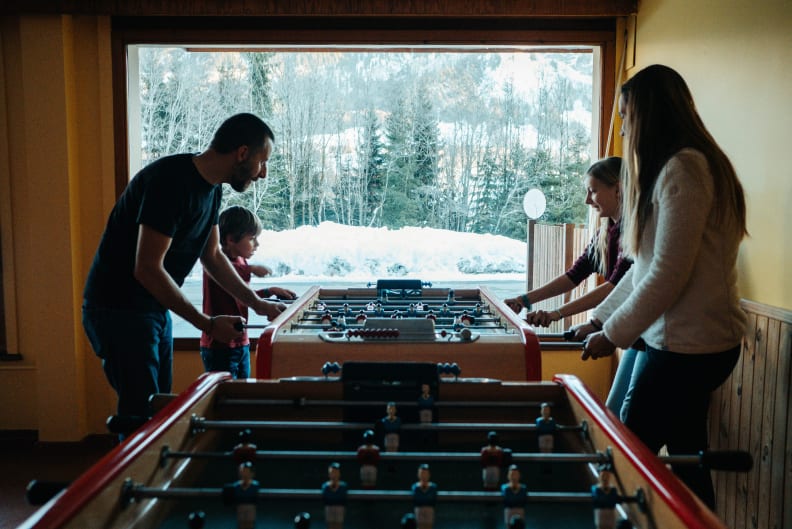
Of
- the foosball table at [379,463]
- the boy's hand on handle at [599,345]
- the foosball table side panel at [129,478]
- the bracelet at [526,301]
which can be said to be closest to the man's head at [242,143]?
the foosball table at [379,463]

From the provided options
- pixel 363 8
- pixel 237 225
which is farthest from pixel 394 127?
pixel 237 225

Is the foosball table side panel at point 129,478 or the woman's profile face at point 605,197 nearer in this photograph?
the foosball table side panel at point 129,478

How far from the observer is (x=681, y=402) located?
1991 mm

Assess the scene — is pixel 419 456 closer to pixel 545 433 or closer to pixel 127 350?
pixel 545 433

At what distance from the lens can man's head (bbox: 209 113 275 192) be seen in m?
2.42

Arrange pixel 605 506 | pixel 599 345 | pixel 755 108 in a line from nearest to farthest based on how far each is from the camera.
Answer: pixel 605 506 → pixel 599 345 → pixel 755 108

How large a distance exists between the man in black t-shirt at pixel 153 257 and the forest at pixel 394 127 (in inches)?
73.2

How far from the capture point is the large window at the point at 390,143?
13.9ft

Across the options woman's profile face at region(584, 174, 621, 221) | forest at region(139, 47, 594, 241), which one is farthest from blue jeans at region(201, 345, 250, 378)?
woman's profile face at region(584, 174, 621, 221)

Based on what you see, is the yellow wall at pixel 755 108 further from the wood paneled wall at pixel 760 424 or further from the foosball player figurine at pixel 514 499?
the foosball player figurine at pixel 514 499

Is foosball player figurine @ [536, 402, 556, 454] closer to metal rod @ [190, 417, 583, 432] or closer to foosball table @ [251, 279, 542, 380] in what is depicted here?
metal rod @ [190, 417, 583, 432]

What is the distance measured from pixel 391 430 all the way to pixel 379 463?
88 mm

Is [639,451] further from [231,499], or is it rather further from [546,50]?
[546,50]

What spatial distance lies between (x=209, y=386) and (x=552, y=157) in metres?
3.13
